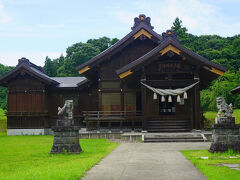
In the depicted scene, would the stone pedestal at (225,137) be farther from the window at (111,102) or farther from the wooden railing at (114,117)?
the window at (111,102)

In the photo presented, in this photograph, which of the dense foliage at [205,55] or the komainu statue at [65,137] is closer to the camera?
the komainu statue at [65,137]

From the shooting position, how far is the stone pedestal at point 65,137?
1171 centimetres

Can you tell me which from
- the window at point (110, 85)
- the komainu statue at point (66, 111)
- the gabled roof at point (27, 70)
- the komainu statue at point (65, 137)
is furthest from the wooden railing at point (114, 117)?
the komainu statue at point (65, 137)

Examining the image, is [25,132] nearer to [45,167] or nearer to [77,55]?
[45,167]

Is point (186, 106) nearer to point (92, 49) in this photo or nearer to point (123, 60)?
point (123, 60)

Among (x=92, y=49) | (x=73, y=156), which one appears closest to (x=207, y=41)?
(x=92, y=49)

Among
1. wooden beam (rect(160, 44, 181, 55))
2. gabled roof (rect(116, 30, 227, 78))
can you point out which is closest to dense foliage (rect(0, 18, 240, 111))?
gabled roof (rect(116, 30, 227, 78))

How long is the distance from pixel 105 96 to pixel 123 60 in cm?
328

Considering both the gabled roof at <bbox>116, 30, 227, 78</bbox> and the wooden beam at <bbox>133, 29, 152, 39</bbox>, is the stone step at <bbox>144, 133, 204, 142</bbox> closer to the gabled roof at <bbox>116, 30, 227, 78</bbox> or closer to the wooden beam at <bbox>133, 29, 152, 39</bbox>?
the gabled roof at <bbox>116, 30, 227, 78</bbox>

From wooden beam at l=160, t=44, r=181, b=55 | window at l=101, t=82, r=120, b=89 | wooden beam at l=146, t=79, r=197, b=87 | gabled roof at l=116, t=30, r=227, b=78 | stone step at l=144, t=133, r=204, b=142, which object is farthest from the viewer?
window at l=101, t=82, r=120, b=89

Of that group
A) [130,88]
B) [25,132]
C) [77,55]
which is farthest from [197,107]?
[77,55]

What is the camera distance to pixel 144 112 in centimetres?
1972

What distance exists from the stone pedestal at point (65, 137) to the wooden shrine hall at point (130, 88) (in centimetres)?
838

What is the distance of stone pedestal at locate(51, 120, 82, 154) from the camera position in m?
11.7
